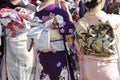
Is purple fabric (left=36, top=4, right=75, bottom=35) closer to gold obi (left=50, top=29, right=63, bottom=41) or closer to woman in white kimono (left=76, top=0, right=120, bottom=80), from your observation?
gold obi (left=50, top=29, right=63, bottom=41)

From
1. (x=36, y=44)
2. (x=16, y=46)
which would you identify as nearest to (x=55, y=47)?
(x=36, y=44)

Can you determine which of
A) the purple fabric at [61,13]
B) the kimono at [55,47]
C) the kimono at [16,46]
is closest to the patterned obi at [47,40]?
the kimono at [55,47]

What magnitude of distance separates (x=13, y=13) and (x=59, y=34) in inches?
40.4

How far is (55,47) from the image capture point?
544 cm

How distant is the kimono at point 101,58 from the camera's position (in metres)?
4.99

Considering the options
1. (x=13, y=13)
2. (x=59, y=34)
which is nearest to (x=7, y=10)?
(x=13, y=13)

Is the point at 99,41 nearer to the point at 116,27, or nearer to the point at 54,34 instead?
the point at 116,27

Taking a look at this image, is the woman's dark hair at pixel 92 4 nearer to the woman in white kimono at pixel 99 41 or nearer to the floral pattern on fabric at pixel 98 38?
the woman in white kimono at pixel 99 41

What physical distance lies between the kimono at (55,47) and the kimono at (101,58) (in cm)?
29

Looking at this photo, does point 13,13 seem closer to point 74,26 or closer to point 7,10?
point 7,10

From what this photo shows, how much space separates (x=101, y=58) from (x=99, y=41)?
22 centimetres

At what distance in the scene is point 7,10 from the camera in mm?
6215

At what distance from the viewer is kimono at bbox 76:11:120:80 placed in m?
4.99

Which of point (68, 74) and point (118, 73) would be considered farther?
point (68, 74)
